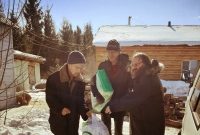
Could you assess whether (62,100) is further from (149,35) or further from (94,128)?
(149,35)

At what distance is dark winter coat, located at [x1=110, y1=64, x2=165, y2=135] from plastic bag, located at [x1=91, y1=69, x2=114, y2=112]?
461 mm

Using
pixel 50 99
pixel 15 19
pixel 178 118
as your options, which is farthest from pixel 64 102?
pixel 178 118

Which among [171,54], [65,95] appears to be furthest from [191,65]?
[65,95]

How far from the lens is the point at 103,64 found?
10.9 feet

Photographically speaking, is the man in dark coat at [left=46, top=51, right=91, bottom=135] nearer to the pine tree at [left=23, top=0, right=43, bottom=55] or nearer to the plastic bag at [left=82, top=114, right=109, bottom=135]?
the plastic bag at [left=82, top=114, right=109, bottom=135]

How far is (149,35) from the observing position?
592 inches

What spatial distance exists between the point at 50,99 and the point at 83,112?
1.78ft

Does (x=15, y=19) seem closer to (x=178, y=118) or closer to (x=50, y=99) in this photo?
(x=50, y=99)

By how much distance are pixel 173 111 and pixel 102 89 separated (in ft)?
15.8

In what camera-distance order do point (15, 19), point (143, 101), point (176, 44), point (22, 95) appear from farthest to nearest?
point (176, 44) < point (22, 95) < point (143, 101) < point (15, 19)

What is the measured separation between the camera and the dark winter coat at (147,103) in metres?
2.21

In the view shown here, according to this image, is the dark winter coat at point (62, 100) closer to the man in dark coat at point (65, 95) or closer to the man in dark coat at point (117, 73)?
the man in dark coat at point (65, 95)

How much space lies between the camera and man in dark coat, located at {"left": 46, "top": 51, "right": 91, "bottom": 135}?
252cm

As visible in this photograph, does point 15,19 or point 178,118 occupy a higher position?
point 15,19
